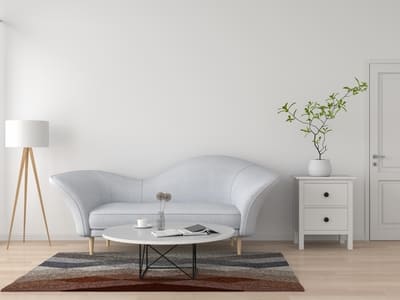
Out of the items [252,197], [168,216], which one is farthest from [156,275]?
[252,197]

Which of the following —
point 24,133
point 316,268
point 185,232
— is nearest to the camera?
point 185,232

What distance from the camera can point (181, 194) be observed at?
569cm

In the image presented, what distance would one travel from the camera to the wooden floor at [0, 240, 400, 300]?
366 centimetres

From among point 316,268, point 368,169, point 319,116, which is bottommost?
point 316,268

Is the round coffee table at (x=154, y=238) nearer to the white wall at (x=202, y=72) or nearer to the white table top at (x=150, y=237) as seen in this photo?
the white table top at (x=150, y=237)

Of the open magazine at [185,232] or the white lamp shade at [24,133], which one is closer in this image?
the open magazine at [185,232]

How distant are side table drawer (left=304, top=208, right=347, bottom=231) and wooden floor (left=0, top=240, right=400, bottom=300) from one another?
0.74 feet

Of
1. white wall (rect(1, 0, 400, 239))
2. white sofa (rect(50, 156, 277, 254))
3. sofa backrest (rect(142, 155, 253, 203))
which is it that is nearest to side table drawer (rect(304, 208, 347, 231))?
white wall (rect(1, 0, 400, 239))

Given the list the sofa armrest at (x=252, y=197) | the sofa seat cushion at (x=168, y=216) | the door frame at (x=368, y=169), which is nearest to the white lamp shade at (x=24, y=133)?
the sofa seat cushion at (x=168, y=216)

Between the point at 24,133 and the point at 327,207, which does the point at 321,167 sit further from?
the point at 24,133

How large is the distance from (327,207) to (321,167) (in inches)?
16.3

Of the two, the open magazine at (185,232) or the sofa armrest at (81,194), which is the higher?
the sofa armrest at (81,194)

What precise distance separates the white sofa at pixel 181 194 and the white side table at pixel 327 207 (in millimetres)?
548

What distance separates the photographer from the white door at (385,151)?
597 cm
